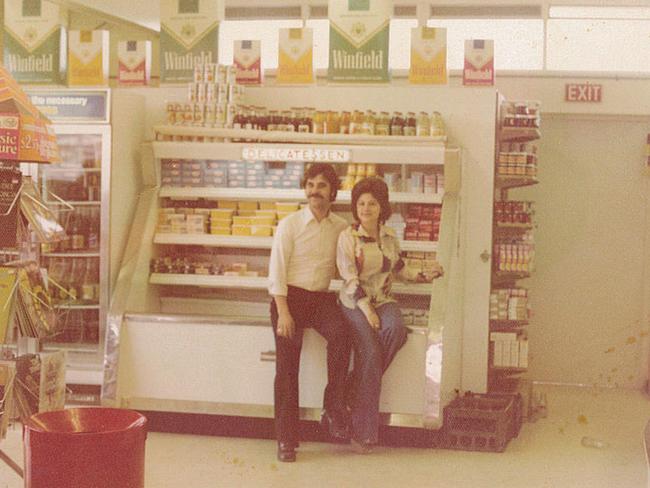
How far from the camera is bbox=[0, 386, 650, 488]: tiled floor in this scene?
583 centimetres

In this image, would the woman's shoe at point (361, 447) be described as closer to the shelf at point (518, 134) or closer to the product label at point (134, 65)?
the shelf at point (518, 134)

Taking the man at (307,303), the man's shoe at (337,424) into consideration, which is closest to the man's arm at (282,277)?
the man at (307,303)

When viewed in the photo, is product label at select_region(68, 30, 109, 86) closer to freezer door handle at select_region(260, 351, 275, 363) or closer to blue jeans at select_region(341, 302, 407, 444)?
freezer door handle at select_region(260, 351, 275, 363)

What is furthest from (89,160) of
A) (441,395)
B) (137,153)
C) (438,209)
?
(441,395)

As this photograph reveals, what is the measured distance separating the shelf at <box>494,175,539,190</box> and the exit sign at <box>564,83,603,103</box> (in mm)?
1255

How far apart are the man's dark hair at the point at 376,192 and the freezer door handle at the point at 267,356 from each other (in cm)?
101

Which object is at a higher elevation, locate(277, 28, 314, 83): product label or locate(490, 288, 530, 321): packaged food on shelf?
locate(277, 28, 314, 83): product label

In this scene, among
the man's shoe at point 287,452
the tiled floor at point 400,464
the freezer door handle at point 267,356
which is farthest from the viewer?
the freezer door handle at point 267,356

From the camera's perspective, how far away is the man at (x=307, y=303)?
6.39 m

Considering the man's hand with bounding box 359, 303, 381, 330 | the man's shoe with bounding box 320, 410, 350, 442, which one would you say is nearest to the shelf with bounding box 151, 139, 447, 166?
the man's hand with bounding box 359, 303, 381, 330

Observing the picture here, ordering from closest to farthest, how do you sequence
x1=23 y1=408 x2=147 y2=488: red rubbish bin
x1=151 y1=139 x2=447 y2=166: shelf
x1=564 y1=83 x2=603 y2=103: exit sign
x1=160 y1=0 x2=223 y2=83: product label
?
x1=23 y1=408 x2=147 y2=488: red rubbish bin, x1=151 y1=139 x2=447 y2=166: shelf, x1=160 y1=0 x2=223 y2=83: product label, x1=564 y1=83 x2=603 y2=103: exit sign

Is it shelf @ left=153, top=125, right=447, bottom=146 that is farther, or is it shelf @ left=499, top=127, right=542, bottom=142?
shelf @ left=499, top=127, right=542, bottom=142

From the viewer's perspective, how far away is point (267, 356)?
22.2 ft

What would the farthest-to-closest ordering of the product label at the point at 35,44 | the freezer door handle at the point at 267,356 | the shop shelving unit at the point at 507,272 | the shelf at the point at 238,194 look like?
1. the product label at the point at 35,44
2. the shop shelving unit at the point at 507,272
3. the shelf at the point at 238,194
4. the freezer door handle at the point at 267,356
